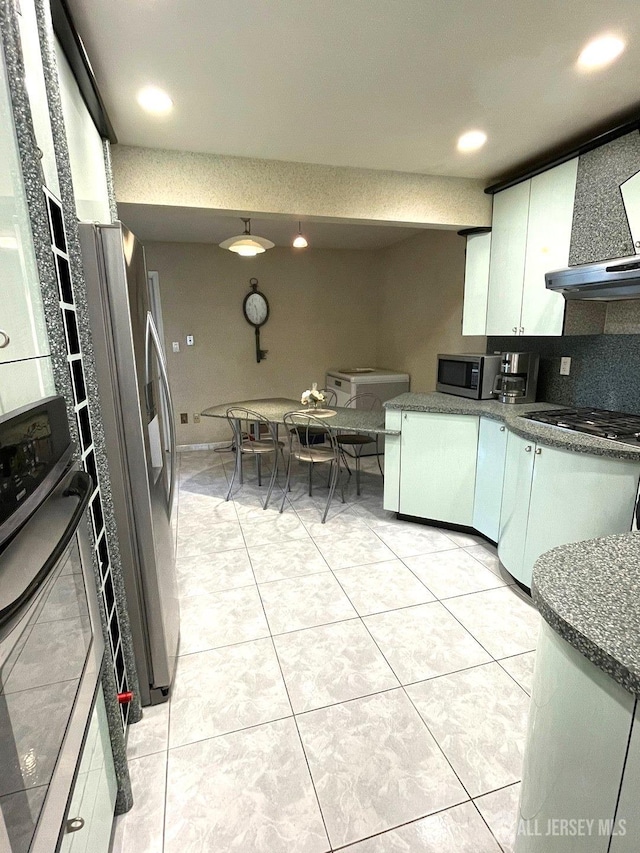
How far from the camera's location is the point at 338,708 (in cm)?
159

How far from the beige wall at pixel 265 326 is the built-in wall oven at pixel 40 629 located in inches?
175

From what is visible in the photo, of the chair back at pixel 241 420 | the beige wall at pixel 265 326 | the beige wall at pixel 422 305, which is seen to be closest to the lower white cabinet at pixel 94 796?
the chair back at pixel 241 420

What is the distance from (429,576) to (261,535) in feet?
3.81

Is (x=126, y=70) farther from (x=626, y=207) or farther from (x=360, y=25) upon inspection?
(x=626, y=207)

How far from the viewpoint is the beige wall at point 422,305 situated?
3.97 m

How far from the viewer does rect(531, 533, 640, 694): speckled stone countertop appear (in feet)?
2.19

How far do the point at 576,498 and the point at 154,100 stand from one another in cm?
255

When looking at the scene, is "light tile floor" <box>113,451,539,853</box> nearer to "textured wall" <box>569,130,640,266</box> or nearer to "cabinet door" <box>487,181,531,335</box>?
"cabinet door" <box>487,181,531,335</box>

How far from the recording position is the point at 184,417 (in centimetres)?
514

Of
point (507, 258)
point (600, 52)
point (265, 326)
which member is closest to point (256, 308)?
→ point (265, 326)

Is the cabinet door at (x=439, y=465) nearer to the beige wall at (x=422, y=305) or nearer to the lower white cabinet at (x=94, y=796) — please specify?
the beige wall at (x=422, y=305)

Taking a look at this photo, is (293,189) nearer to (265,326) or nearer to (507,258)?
(507,258)

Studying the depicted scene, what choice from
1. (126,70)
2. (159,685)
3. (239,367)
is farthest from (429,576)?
(239,367)

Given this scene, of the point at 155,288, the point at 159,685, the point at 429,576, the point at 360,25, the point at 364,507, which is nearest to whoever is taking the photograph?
the point at 360,25
